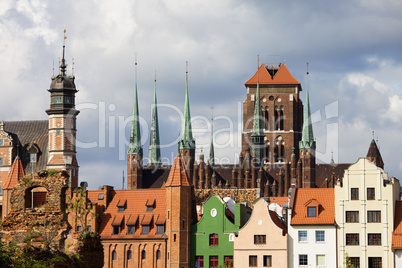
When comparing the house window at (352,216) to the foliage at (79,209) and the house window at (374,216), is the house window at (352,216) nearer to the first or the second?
the house window at (374,216)

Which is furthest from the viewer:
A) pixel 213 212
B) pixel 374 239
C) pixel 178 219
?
pixel 178 219

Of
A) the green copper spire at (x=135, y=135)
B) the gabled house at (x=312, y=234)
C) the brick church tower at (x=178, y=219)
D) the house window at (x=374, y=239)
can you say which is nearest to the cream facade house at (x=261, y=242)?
the gabled house at (x=312, y=234)

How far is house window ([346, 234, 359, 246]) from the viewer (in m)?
83.8

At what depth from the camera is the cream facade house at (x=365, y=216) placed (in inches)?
3263

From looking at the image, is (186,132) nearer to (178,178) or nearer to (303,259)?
(178,178)

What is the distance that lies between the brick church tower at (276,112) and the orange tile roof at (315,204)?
95.4 meters

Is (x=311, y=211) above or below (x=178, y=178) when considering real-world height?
below

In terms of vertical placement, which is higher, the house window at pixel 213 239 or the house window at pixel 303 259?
the house window at pixel 213 239

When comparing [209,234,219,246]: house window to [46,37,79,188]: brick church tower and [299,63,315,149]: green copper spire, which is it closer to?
[46,37,79,188]: brick church tower

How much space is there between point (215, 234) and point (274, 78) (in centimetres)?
10430

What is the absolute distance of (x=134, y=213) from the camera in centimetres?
9600

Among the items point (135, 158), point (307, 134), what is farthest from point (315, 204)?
point (135, 158)

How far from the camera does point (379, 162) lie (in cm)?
16538

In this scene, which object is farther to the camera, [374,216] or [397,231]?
[374,216]
